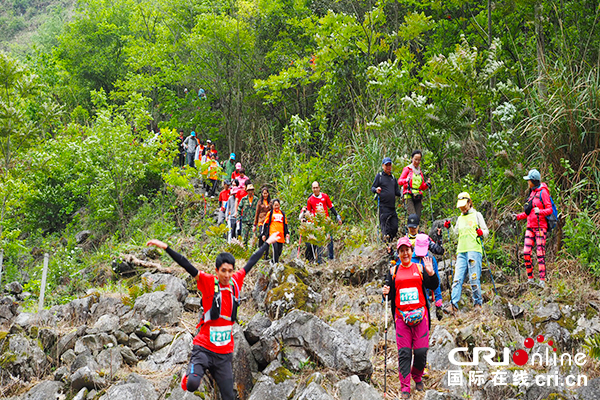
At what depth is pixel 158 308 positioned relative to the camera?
905cm

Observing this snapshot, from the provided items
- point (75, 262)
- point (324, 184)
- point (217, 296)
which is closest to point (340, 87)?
point (324, 184)

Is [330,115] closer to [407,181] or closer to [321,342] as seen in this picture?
[407,181]

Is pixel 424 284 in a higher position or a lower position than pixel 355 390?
higher

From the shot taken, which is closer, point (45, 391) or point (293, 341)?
point (45, 391)

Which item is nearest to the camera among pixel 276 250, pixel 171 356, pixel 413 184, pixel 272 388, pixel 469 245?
pixel 272 388

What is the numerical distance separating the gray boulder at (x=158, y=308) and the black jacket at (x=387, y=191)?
457 cm

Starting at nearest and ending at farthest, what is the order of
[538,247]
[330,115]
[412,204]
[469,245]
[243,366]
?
[243,366] → [469,245] → [538,247] → [412,204] → [330,115]

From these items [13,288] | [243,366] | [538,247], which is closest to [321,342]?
[243,366]

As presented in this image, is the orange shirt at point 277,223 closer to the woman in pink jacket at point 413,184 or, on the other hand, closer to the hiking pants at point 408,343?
the woman in pink jacket at point 413,184

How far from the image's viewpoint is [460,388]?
260 inches

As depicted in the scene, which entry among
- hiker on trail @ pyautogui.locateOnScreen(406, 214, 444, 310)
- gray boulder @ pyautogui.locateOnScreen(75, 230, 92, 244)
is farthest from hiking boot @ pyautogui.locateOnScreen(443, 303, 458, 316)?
gray boulder @ pyautogui.locateOnScreen(75, 230, 92, 244)

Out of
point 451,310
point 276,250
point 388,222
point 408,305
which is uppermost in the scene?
point 408,305

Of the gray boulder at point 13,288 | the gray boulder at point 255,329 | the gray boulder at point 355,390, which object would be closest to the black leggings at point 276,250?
the gray boulder at point 255,329

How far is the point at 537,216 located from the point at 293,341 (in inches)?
193
